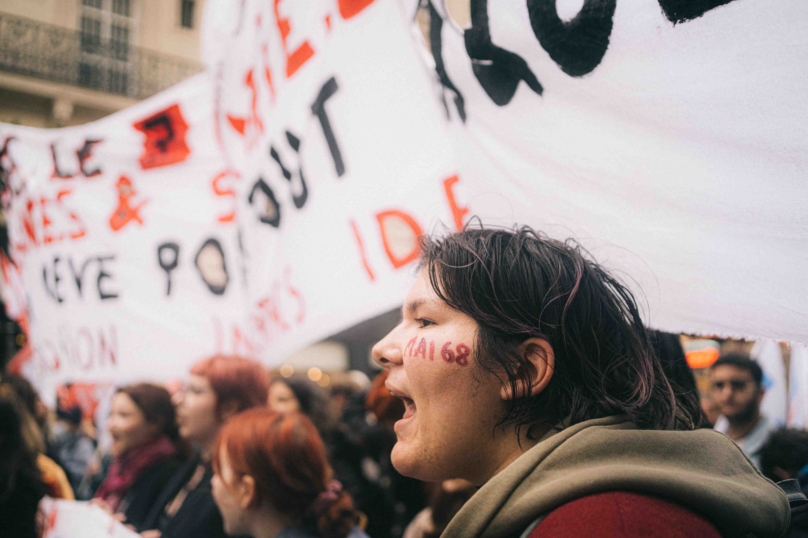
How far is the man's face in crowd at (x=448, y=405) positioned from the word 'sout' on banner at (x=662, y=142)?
1.63ft

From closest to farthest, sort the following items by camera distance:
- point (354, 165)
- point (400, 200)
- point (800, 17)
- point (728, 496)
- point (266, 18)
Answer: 1. point (728, 496)
2. point (800, 17)
3. point (400, 200)
4. point (354, 165)
5. point (266, 18)

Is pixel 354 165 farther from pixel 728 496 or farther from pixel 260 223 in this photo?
pixel 728 496

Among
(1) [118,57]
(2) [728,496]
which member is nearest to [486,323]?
(2) [728,496]

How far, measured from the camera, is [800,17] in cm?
114

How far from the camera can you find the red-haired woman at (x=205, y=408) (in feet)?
10.4

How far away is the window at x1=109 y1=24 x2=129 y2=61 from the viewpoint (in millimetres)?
13688

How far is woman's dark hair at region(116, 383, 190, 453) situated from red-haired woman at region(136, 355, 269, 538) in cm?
35

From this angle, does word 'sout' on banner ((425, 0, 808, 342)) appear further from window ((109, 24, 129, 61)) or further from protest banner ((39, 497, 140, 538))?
window ((109, 24, 129, 61))

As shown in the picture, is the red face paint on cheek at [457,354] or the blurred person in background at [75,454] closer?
the red face paint on cheek at [457,354]

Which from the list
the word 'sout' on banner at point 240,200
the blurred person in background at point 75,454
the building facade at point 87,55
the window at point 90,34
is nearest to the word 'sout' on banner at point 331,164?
the word 'sout' on banner at point 240,200

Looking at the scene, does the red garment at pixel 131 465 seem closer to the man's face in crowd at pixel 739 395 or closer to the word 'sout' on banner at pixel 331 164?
the word 'sout' on banner at pixel 331 164

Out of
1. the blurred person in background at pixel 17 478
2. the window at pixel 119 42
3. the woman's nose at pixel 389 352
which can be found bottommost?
the blurred person in background at pixel 17 478

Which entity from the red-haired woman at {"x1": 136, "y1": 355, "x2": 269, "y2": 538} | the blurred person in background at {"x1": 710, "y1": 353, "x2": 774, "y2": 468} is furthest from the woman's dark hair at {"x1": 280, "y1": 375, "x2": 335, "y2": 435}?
the blurred person in background at {"x1": 710, "y1": 353, "x2": 774, "y2": 468}

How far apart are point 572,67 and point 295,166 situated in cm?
149
